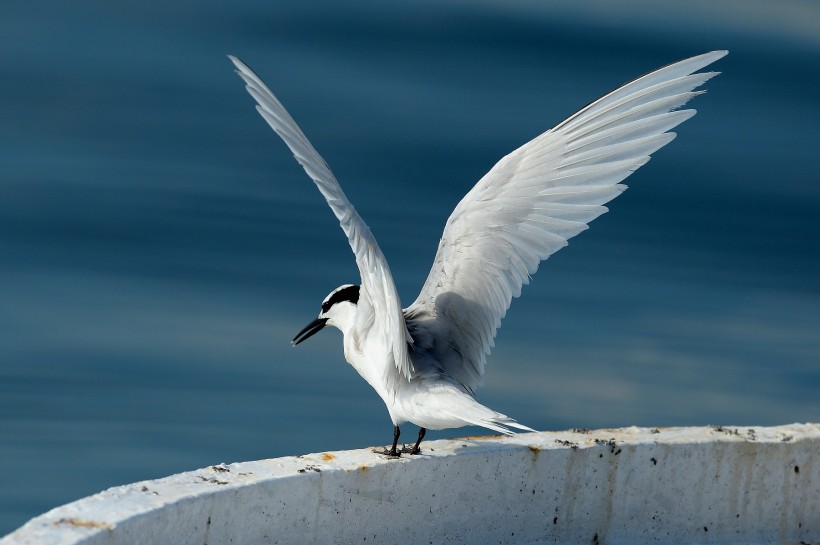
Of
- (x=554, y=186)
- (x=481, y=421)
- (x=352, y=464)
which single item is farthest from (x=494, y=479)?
(x=554, y=186)

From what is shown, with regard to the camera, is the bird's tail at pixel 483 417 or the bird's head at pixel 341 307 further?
the bird's head at pixel 341 307

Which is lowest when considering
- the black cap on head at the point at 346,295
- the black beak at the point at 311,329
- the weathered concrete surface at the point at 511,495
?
the weathered concrete surface at the point at 511,495

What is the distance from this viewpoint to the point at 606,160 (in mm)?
6004

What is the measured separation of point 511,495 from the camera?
507cm

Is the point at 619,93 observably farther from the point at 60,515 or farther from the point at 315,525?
the point at 60,515

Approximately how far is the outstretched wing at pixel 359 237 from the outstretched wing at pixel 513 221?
36cm

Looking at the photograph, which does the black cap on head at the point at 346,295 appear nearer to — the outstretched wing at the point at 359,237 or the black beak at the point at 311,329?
the black beak at the point at 311,329

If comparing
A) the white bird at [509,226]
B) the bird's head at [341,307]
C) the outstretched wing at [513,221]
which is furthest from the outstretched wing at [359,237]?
the bird's head at [341,307]

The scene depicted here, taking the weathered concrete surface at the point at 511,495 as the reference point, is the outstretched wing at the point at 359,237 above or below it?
above

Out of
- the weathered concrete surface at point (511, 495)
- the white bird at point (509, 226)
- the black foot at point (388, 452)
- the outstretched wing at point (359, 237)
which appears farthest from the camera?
the white bird at point (509, 226)

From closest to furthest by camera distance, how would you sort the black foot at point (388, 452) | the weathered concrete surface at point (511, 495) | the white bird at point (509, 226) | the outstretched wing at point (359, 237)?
the weathered concrete surface at point (511, 495) → the outstretched wing at point (359, 237) → the black foot at point (388, 452) → the white bird at point (509, 226)

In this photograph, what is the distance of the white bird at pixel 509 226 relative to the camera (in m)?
5.73

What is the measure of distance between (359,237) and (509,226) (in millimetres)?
1312

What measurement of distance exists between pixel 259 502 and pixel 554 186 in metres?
2.26
